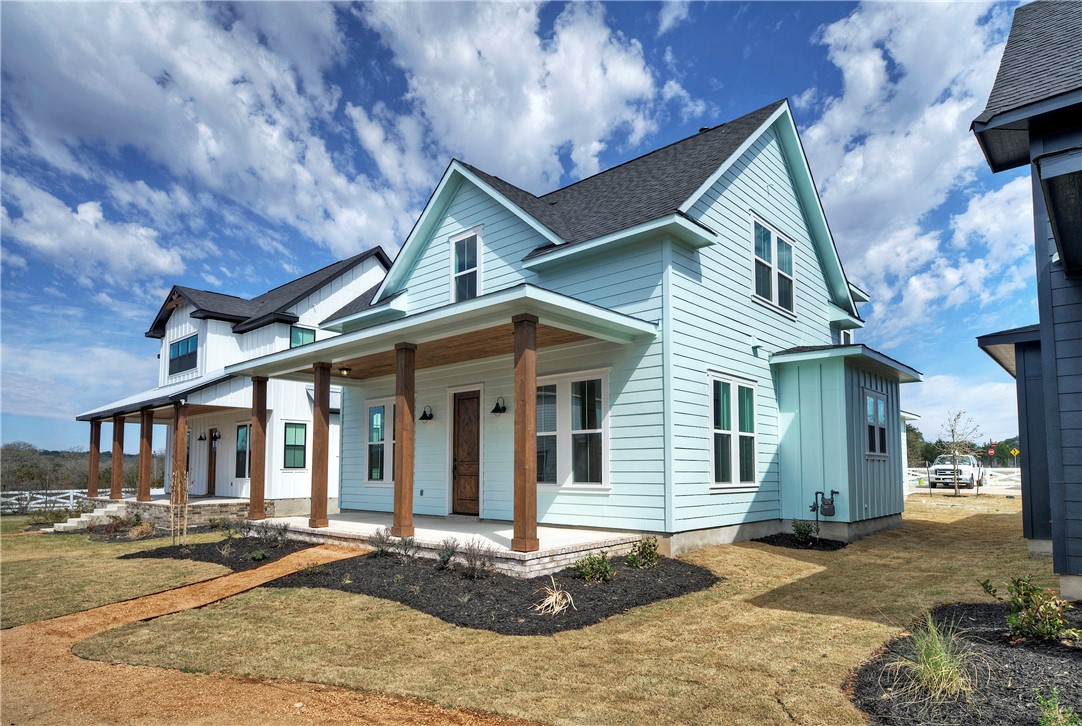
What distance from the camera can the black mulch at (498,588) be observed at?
6477 mm

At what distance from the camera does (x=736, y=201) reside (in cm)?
1190

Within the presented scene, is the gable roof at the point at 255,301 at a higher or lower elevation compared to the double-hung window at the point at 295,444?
higher

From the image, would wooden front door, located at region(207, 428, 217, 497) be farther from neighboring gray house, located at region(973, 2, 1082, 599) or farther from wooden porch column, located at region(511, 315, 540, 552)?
neighboring gray house, located at region(973, 2, 1082, 599)

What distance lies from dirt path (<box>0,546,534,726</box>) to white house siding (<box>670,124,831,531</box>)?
5956 millimetres

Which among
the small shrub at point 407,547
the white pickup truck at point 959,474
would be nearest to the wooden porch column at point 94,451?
the small shrub at point 407,547

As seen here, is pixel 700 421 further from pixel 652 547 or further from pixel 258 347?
pixel 258 347

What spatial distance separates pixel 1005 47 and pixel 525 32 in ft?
25.9

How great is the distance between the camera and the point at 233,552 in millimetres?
10727

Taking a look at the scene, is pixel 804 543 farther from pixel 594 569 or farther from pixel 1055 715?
pixel 1055 715

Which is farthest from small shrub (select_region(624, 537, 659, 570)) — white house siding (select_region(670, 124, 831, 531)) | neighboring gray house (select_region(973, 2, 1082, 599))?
neighboring gray house (select_region(973, 2, 1082, 599))

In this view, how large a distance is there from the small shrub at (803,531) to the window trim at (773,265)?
416 centimetres

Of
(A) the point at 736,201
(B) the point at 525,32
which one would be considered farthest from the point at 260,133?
(A) the point at 736,201

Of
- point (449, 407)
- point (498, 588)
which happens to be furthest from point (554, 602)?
point (449, 407)

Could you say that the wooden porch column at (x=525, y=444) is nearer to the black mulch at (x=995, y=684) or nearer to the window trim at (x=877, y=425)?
the black mulch at (x=995, y=684)
